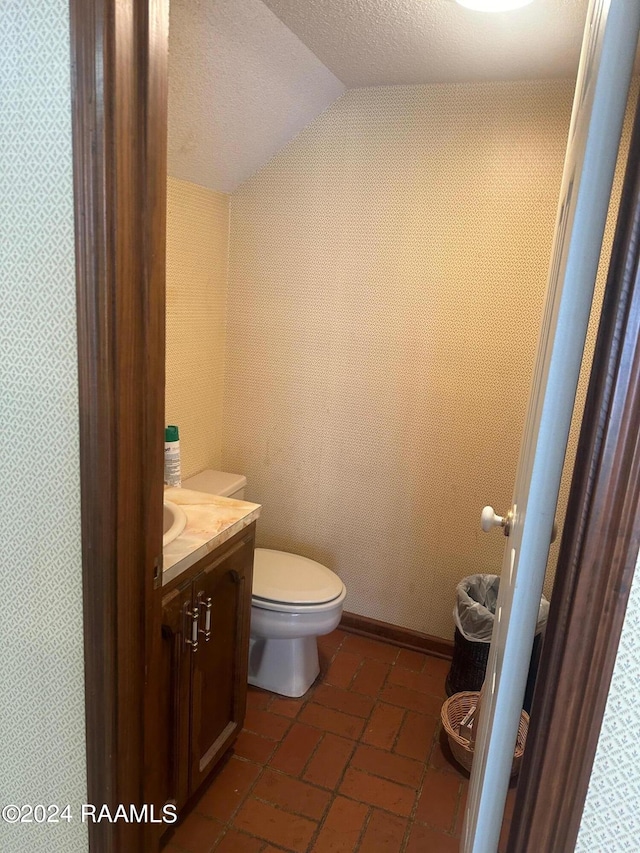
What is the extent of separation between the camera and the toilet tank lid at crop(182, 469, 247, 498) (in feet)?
8.05

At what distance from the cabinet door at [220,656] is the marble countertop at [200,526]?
0.06 m

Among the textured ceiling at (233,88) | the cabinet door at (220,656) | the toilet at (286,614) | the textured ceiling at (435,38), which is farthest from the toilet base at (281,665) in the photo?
the textured ceiling at (435,38)

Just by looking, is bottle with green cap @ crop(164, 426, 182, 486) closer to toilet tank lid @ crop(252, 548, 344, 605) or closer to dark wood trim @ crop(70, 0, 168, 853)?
toilet tank lid @ crop(252, 548, 344, 605)

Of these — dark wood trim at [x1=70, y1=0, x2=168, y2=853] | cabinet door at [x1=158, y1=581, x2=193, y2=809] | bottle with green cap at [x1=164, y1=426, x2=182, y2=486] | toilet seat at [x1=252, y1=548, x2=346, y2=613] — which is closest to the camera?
dark wood trim at [x1=70, y1=0, x2=168, y2=853]

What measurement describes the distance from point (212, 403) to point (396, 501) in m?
0.92

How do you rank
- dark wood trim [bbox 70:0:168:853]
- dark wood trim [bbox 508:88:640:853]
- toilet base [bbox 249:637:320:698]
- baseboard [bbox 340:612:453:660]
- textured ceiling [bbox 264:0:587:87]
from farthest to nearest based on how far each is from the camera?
baseboard [bbox 340:612:453:660]
toilet base [bbox 249:637:320:698]
textured ceiling [bbox 264:0:587:87]
dark wood trim [bbox 70:0:168:853]
dark wood trim [bbox 508:88:640:853]

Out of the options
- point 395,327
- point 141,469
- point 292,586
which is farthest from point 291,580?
point 141,469

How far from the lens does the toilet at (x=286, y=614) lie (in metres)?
2.13

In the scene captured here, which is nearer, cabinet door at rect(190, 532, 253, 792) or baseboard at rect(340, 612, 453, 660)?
cabinet door at rect(190, 532, 253, 792)

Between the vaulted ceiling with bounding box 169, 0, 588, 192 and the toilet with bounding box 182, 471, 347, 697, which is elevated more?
the vaulted ceiling with bounding box 169, 0, 588, 192

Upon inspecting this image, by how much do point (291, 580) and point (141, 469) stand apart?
128 cm

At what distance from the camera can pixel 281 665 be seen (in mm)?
2289

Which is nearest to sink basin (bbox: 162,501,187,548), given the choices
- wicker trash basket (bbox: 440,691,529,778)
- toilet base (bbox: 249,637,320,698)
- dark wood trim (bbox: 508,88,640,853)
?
toilet base (bbox: 249,637,320,698)

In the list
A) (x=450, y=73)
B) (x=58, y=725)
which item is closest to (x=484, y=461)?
(x=450, y=73)
